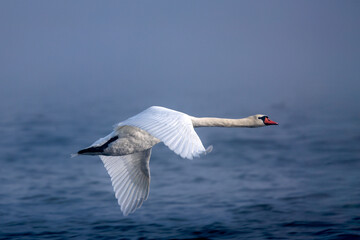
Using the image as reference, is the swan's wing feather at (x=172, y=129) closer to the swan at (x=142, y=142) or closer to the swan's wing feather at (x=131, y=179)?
the swan at (x=142, y=142)

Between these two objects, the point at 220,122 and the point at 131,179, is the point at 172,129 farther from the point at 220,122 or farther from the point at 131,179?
the point at 131,179

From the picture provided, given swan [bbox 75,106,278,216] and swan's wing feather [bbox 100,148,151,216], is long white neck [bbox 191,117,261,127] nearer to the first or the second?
swan [bbox 75,106,278,216]

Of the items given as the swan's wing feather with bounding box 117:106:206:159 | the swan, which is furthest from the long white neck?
the swan's wing feather with bounding box 117:106:206:159

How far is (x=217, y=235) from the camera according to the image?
28.3 feet

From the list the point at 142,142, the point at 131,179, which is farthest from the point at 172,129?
the point at 131,179

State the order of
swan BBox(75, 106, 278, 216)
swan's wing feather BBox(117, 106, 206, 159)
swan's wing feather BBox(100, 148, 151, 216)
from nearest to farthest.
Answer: swan's wing feather BBox(117, 106, 206, 159) → swan BBox(75, 106, 278, 216) → swan's wing feather BBox(100, 148, 151, 216)

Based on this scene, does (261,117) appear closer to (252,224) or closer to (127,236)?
(252,224)

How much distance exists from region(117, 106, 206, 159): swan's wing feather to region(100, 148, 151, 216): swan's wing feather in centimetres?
151

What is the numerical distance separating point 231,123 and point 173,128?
212 cm

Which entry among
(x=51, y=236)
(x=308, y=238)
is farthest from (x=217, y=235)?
(x=51, y=236)

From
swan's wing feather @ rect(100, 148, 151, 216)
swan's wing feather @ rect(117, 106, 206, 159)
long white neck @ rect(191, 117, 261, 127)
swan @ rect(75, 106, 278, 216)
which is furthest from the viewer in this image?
swan's wing feather @ rect(100, 148, 151, 216)

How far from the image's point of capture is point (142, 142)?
705cm

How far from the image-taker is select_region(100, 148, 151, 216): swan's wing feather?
810 cm

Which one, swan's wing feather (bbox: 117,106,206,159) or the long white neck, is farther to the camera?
the long white neck
